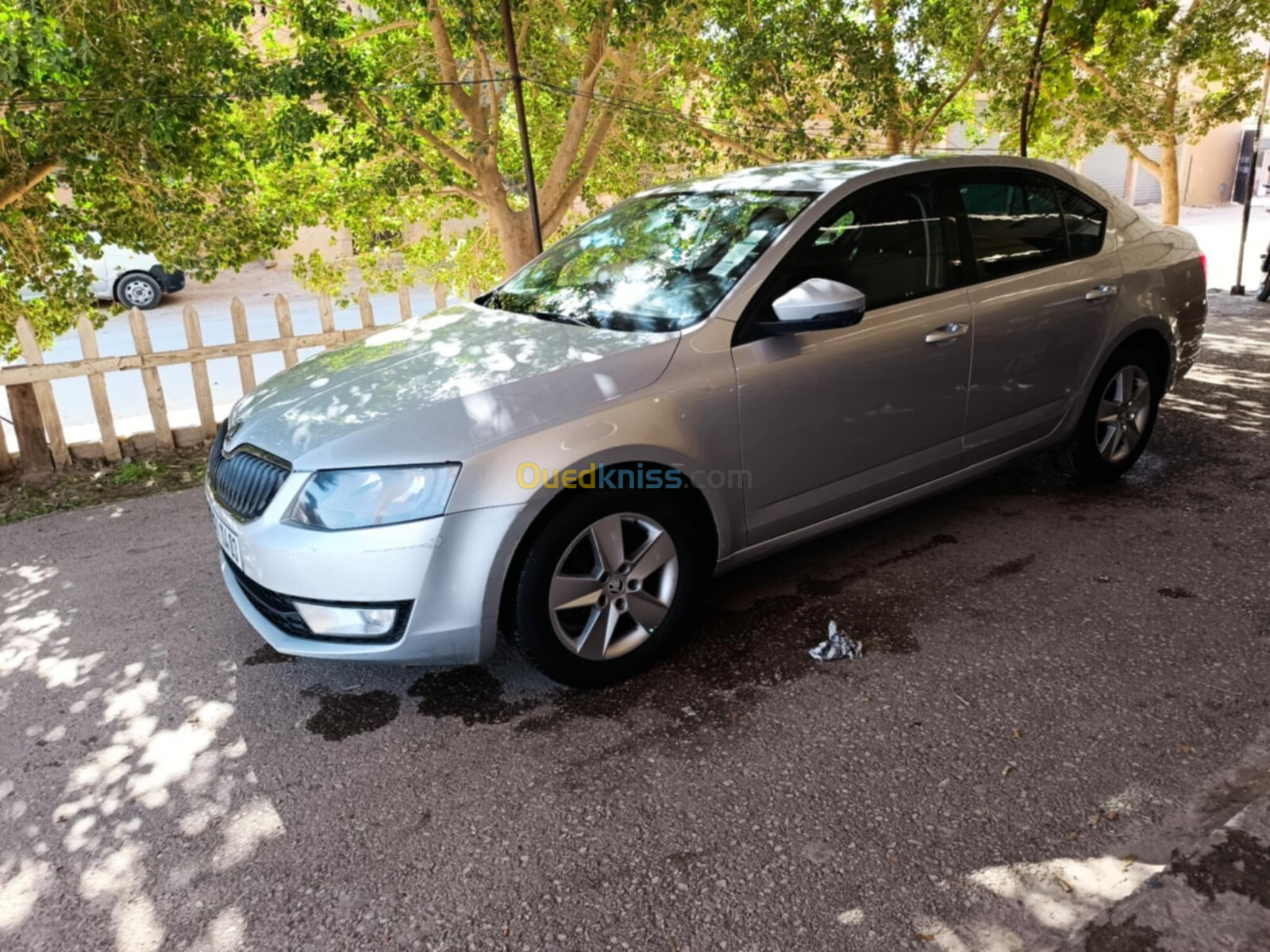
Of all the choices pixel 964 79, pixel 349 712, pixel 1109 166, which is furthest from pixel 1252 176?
pixel 1109 166

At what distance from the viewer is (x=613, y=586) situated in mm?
2965

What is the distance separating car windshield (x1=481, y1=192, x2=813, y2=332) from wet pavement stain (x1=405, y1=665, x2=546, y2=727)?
1.32 m

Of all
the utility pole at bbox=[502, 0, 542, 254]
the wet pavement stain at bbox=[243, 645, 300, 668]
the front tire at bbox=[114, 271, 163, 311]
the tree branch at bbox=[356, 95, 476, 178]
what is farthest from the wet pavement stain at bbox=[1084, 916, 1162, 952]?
the front tire at bbox=[114, 271, 163, 311]

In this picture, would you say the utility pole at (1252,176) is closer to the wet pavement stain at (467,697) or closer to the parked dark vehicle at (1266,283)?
the parked dark vehicle at (1266,283)

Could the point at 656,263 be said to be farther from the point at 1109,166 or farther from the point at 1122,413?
the point at 1109,166

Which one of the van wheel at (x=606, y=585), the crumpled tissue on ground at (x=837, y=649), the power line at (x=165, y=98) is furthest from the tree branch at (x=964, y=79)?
the van wheel at (x=606, y=585)

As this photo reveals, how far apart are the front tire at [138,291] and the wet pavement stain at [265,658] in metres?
15.0

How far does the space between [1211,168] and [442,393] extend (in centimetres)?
3880

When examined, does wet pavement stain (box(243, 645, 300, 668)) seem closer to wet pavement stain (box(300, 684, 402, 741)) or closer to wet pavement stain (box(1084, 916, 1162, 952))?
wet pavement stain (box(300, 684, 402, 741))

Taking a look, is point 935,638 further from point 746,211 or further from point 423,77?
point 423,77

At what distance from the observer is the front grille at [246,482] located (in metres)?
2.85

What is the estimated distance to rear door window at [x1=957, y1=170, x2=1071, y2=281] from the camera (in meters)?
3.80


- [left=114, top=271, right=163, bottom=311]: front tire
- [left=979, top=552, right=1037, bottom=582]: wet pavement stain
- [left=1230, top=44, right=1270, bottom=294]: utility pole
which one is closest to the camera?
[left=979, top=552, right=1037, bottom=582]: wet pavement stain

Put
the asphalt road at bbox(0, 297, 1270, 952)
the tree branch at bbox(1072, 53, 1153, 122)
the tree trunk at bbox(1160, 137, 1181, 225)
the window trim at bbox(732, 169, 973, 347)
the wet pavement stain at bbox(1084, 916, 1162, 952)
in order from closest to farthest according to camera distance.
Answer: the wet pavement stain at bbox(1084, 916, 1162, 952) → the asphalt road at bbox(0, 297, 1270, 952) → the window trim at bbox(732, 169, 973, 347) → the tree branch at bbox(1072, 53, 1153, 122) → the tree trunk at bbox(1160, 137, 1181, 225)
